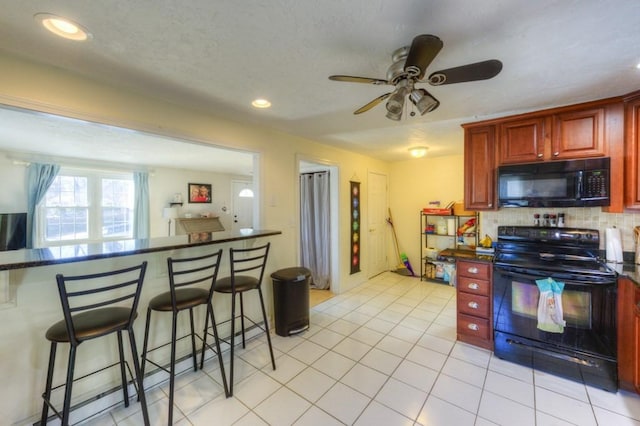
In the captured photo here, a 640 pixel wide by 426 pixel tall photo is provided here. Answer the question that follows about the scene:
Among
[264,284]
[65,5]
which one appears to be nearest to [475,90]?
[65,5]

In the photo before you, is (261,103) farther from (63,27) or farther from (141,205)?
(141,205)

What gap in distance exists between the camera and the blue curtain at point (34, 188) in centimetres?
432

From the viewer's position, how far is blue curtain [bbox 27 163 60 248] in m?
4.32

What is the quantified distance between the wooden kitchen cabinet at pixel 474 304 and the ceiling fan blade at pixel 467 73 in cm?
185

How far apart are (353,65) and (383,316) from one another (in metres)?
2.87

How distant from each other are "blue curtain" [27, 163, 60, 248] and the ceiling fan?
567 cm

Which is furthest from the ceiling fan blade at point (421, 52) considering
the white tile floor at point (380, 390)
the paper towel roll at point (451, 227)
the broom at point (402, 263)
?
the broom at point (402, 263)

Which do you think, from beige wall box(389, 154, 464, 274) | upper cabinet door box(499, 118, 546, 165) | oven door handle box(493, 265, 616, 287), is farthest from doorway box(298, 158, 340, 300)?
oven door handle box(493, 265, 616, 287)

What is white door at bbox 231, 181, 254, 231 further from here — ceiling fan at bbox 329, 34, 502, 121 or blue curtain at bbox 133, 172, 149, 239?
ceiling fan at bbox 329, 34, 502, 121

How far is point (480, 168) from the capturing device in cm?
278

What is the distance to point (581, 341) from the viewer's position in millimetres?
2078

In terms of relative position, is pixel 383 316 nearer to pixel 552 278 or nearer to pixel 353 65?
pixel 552 278

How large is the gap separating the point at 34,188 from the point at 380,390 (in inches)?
236

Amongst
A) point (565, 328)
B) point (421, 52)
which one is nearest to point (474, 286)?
point (565, 328)
